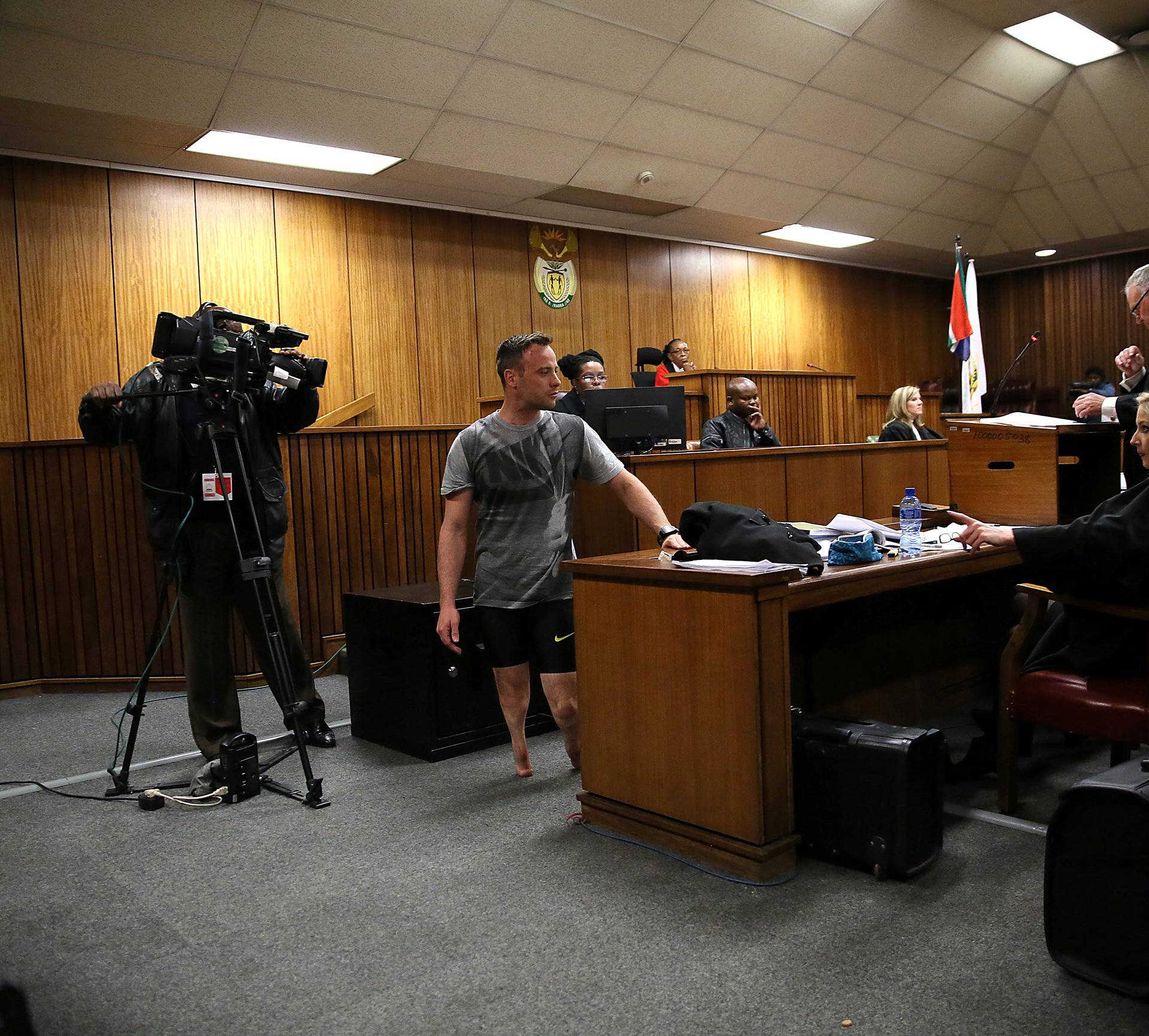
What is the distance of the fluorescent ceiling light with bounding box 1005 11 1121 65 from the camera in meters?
7.20

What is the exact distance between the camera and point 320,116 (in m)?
5.68

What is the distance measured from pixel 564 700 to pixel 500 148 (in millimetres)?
4230

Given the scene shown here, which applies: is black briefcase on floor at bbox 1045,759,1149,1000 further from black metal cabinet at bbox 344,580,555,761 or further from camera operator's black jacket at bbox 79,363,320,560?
camera operator's black jacket at bbox 79,363,320,560

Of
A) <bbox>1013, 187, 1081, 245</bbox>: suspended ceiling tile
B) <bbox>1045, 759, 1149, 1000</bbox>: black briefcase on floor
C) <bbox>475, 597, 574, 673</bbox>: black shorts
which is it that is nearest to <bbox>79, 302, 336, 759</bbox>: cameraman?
<bbox>475, 597, 574, 673</bbox>: black shorts

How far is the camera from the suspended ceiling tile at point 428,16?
5.07 m

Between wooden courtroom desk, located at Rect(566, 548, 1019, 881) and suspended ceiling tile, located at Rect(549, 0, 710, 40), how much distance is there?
12.5ft

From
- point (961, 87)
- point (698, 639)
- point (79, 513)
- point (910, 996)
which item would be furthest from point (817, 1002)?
point (961, 87)

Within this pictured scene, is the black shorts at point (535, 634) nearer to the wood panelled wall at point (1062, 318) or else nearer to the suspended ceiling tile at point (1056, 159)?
the suspended ceiling tile at point (1056, 159)

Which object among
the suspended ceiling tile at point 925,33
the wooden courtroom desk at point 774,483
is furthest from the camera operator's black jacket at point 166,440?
the suspended ceiling tile at point 925,33

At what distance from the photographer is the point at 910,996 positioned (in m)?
2.04

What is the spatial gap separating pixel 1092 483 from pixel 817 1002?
2.80 metres

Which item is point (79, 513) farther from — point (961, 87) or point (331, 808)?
point (961, 87)

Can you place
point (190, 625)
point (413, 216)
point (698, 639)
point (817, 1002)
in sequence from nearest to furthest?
1. point (817, 1002)
2. point (698, 639)
3. point (190, 625)
4. point (413, 216)

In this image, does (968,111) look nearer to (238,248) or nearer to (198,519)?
(238,248)
